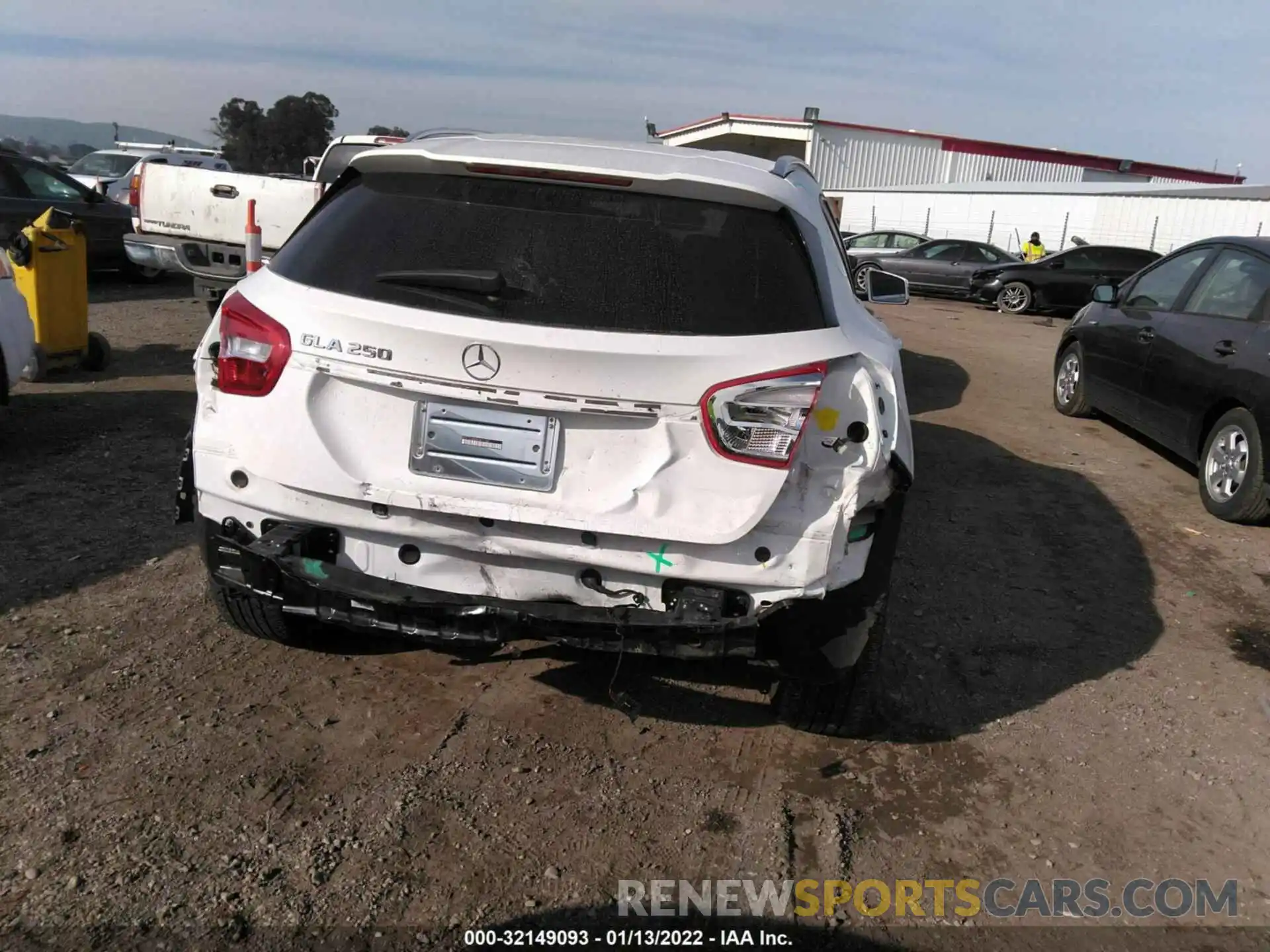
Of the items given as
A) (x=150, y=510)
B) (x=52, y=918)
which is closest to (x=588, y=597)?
(x=52, y=918)

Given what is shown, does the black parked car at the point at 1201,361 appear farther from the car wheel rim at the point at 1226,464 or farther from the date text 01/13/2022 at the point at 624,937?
the date text 01/13/2022 at the point at 624,937

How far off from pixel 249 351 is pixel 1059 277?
1920 centimetres

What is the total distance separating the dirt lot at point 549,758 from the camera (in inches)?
103

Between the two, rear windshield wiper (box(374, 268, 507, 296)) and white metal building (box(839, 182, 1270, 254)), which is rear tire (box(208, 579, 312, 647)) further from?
white metal building (box(839, 182, 1270, 254))

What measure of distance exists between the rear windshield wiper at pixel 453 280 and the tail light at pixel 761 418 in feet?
2.19

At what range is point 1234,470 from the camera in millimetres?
6133

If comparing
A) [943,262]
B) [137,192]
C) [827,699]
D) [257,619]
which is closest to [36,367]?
[137,192]

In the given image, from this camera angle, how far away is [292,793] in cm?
294

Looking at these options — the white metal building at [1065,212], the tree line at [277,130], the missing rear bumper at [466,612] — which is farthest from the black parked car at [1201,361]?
the tree line at [277,130]

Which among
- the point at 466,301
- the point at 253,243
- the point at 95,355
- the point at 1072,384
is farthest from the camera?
the point at 1072,384

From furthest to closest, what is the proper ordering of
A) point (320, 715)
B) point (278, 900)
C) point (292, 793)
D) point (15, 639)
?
point (15, 639)
point (320, 715)
point (292, 793)
point (278, 900)

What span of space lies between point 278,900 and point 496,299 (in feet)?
5.38

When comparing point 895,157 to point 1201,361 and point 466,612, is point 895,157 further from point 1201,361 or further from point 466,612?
point 466,612

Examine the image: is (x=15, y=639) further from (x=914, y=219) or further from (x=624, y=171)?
(x=914, y=219)
